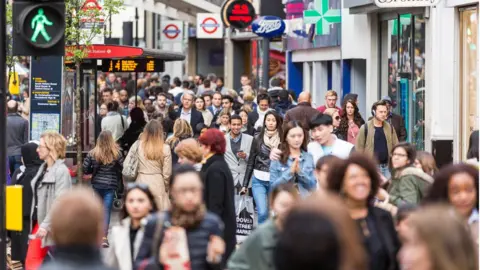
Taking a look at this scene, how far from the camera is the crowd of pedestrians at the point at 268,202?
5.38m

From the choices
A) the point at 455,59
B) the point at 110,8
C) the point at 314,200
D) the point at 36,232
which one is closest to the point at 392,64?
the point at 455,59

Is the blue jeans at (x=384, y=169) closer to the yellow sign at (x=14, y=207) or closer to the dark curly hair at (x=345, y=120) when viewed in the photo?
the dark curly hair at (x=345, y=120)

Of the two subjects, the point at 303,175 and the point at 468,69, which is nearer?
the point at 303,175

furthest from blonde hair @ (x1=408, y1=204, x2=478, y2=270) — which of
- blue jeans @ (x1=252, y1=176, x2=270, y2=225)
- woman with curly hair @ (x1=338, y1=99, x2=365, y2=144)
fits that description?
woman with curly hair @ (x1=338, y1=99, x2=365, y2=144)

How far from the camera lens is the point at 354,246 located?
530cm

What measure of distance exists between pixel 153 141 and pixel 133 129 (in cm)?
770

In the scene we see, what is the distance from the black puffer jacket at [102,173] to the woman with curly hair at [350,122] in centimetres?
378

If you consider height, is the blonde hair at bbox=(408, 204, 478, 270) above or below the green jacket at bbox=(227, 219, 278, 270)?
above

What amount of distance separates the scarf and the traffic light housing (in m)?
6.18

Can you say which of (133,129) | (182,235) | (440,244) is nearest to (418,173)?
(182,235)

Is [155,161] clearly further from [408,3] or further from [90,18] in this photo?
[408,3]

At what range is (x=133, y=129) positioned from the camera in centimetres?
2433

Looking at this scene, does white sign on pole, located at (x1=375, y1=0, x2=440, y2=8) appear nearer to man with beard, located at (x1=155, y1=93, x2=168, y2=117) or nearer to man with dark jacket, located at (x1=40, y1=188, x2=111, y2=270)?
man with beard, located at (x1=155, y1=93, x2=168, y2=117)

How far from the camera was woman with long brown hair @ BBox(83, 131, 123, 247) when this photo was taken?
686 inches
